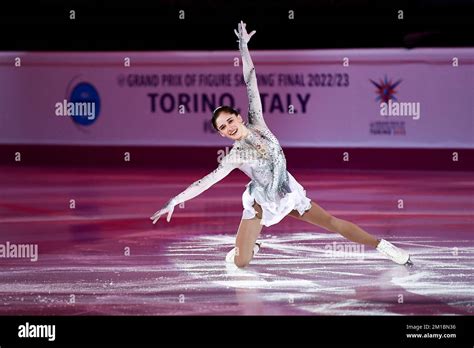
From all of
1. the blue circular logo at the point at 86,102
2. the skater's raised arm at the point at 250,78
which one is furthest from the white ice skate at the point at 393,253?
the blue circular logo at the point at 86,102

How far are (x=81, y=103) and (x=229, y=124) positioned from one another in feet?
23.2

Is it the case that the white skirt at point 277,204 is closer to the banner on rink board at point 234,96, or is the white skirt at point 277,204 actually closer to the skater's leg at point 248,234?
the skater's leg at point 248,234

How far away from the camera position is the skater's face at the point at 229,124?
5.41m

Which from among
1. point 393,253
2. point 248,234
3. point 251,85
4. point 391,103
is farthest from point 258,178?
point 391,103

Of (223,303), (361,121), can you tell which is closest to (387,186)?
(361,121)

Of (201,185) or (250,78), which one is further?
(250,78)

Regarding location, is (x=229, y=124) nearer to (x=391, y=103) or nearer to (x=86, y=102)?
(x=391, y=103)

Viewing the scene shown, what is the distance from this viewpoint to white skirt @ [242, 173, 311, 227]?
226 inches

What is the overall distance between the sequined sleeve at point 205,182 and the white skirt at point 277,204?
1.17 ft

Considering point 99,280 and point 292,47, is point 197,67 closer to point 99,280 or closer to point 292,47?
point 292,47

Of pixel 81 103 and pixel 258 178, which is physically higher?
pixel 81 103

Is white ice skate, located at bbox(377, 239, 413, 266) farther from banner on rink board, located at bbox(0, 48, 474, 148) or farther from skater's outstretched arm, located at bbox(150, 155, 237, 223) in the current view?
banner on rink board, located at bbox(0, 48, 474, 148)

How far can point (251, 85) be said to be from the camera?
5.55 metres
